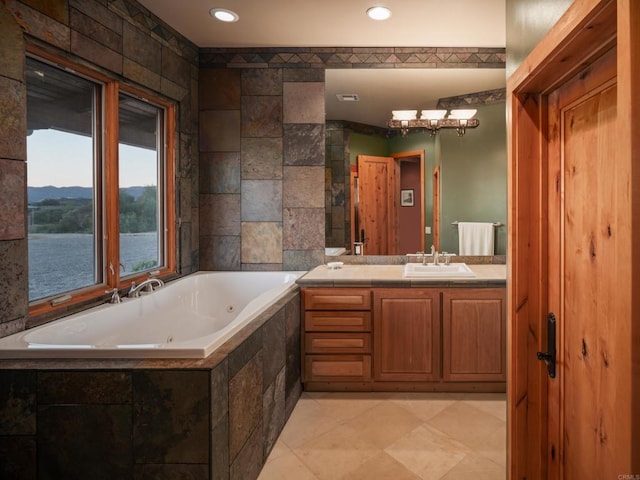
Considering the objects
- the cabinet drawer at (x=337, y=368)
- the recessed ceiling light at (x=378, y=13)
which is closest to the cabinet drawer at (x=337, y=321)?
the cabinet drawer at (x=337, y=368)

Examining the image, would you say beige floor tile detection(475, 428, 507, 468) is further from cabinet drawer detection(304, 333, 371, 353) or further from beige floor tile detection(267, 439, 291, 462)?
beige floor tile detection(267, 439, 291, 462)

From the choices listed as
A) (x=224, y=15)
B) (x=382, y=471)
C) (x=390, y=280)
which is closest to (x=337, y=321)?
(x=390, y=280)

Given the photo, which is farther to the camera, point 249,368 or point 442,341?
point 442,341

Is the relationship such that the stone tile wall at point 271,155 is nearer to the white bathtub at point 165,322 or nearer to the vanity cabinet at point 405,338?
the white bathtub at point 165,322

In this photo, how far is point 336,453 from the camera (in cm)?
217

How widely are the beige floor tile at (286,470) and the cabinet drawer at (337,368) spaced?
768 millimetres

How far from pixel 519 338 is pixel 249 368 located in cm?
115

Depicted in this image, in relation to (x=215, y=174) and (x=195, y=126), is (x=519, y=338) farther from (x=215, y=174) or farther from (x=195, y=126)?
(x=195, y=126)

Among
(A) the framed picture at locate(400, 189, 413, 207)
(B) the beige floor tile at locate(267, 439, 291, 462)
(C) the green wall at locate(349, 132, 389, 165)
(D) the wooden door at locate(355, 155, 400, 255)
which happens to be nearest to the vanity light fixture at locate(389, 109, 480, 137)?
(C) the green wall at locate(349, 132, 389, 165)

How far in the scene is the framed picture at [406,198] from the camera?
3.43 m

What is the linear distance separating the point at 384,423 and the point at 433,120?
2401 millimetres

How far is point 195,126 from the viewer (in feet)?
11.6

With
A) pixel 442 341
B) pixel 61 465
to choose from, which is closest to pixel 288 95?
pixel 442 341

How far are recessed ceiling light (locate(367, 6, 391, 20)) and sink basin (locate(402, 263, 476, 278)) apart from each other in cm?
185
